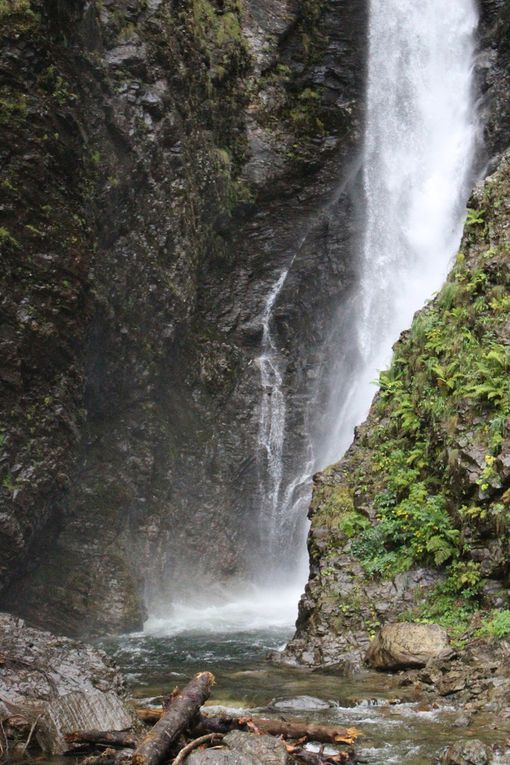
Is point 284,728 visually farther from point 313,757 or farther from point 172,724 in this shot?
point 172,724

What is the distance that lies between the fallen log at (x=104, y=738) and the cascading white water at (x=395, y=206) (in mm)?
14045

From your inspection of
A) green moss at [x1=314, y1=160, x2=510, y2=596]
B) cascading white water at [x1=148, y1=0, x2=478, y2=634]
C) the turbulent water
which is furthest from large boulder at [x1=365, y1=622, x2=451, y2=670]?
cascading white water at [x1=148, y1=0, x2=478, y2=634]

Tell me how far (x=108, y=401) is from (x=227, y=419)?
4.32m

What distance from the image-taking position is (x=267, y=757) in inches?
213

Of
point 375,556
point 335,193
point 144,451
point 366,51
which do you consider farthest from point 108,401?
point 366,51

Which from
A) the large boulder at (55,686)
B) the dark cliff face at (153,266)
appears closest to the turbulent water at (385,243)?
the dark cliff face at (153,266)

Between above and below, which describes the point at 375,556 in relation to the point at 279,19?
below

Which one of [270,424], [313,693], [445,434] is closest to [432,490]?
[445,434]

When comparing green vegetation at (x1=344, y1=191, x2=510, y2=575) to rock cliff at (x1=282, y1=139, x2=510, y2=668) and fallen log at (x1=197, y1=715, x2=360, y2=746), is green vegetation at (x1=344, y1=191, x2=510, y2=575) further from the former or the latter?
fallen log at (x1=197, y1=715, x2=360, y2=746)

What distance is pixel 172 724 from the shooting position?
5.80 m

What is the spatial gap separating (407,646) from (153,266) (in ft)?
39.8

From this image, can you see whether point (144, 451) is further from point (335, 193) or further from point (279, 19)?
point (279, 19)

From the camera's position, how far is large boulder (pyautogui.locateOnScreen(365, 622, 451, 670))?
9.16 metres

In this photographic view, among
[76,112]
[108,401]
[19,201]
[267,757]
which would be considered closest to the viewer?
[267,757]
